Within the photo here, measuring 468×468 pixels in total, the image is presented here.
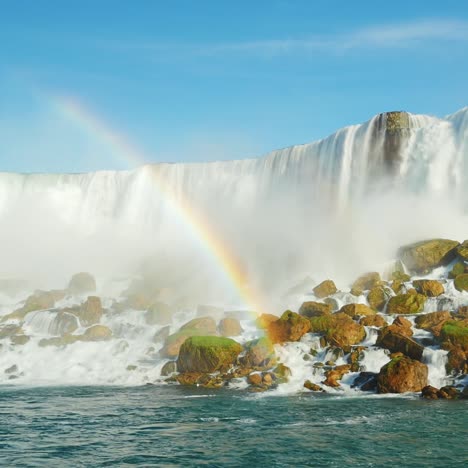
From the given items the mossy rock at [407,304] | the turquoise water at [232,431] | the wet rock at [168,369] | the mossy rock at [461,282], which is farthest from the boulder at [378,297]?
the wet rock at [168,369]

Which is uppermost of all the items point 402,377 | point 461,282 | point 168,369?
point 461,282

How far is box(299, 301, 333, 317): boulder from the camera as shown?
30.0 metres

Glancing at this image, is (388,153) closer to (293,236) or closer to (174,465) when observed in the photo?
(293,236)

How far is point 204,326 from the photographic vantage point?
31406 mm

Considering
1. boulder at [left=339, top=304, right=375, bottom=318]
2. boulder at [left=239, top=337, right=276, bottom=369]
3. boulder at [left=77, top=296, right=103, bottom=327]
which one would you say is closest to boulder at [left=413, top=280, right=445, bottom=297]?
boulder at [left=339, top=304, right=375, bottom=318]

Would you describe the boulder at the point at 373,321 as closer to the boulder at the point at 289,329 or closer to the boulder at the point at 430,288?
the boulder at the point at 289,329

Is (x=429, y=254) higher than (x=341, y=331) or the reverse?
higher

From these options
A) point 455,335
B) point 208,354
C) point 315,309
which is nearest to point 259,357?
point 208,354

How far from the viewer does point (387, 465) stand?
13.0 meters

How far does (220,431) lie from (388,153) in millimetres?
31570

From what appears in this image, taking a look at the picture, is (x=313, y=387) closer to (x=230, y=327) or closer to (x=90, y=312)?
(x=230, y=327)

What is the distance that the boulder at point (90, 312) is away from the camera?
3756 cm

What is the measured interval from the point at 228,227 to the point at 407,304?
2371cm

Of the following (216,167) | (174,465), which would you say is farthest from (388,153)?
(174,465)
